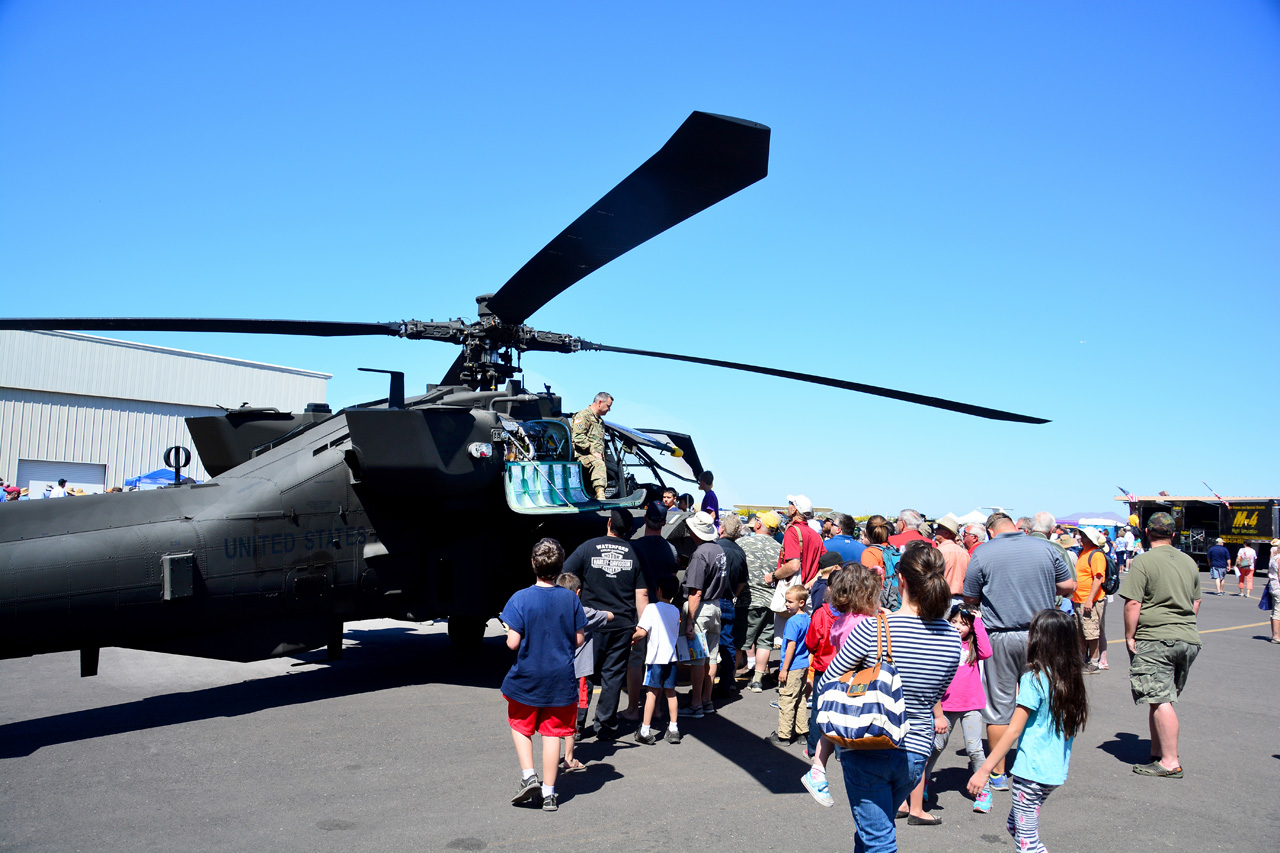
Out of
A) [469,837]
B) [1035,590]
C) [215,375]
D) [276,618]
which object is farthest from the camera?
[215,375]

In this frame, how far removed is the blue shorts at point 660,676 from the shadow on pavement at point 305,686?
7.56 ft

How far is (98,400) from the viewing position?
25.9 meters

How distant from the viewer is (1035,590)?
532 centimetres

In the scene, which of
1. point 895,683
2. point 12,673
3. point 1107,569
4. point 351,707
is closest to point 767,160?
point 895,683

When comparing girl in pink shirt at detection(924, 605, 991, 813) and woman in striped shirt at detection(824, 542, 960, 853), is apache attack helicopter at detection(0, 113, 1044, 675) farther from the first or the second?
woman in striped shirt at detection(824, 542, 960, 853)

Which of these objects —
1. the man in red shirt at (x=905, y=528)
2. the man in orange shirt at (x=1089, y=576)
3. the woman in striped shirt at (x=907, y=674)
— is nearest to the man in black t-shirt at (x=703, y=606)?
the man in red shirt at (x=905, y=528)

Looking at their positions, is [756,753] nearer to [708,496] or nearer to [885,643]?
[885,643]

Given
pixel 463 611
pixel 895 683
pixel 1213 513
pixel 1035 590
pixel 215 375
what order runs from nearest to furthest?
pixel 895 683 → pixel 1035 590 → pixel 463 611 → pixel 215 375 → pixel 1213 513

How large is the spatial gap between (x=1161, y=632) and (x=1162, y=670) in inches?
10.8

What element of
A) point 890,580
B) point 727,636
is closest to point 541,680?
point 727,636

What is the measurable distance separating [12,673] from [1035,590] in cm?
944

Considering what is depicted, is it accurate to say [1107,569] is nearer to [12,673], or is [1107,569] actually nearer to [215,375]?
[12,673]

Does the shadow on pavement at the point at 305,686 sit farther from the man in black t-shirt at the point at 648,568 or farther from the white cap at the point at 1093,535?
the white cap at the point at 1093,535

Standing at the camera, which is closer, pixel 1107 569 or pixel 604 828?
pixel 604 828
